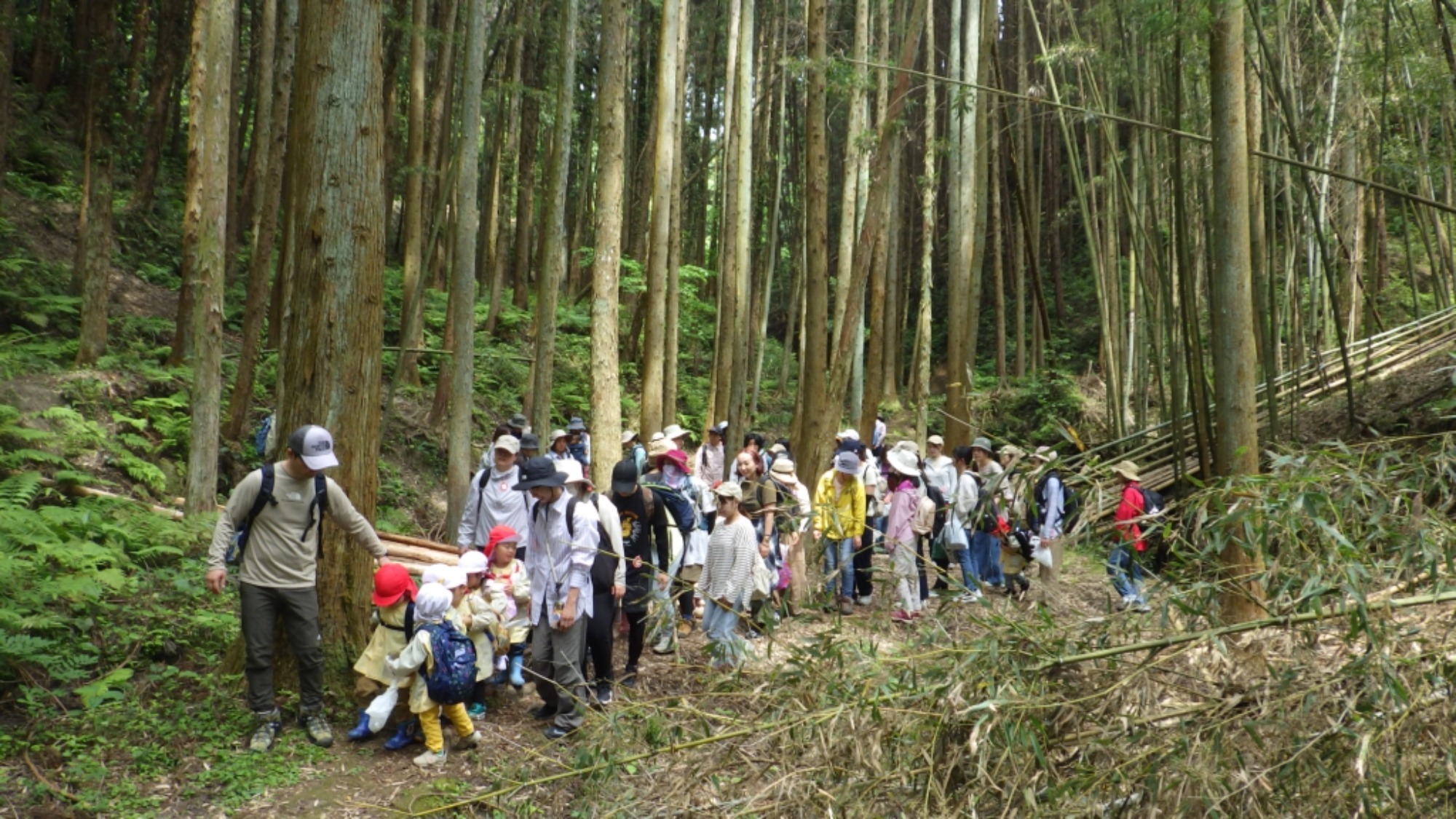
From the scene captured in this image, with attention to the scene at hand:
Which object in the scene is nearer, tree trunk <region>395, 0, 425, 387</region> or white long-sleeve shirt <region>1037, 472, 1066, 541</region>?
white long-sleeve shirt <region>1037, 472, 1066, 541</region>

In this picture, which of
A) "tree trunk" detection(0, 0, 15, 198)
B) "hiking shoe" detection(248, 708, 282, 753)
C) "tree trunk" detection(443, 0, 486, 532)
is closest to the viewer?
"hiking shoe" detection(248, 708, 282, 753)

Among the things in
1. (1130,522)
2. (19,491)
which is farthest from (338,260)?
(1130,522)

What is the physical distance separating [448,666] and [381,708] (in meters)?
0.45

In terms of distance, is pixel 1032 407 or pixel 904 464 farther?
pixel 1032 407

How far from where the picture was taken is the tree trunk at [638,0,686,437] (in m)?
11.1

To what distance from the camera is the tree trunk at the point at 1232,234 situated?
5.89 metres

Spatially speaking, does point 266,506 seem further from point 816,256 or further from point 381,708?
point 816,256

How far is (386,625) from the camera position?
531 centimetres

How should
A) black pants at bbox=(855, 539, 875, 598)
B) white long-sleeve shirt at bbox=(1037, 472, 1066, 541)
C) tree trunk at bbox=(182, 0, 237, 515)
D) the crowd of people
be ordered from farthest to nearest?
black pants at bbox=(855, 539, 875, 598)
tree trunk at bbox=(182, 0, 237, 515)
white long-sleeve shirt at bbox=(1037, 472, 1066, 541)
the crowd of people

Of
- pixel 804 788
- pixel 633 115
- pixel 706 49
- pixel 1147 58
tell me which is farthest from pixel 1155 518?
pixel 706 49

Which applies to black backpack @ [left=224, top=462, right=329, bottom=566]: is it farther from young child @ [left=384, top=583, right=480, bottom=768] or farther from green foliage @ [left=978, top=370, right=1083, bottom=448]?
green foliage @ [left=978, top=370, right=1083, bottom=448]

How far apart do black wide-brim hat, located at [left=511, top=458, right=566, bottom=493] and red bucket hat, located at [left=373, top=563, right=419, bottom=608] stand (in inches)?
29.8

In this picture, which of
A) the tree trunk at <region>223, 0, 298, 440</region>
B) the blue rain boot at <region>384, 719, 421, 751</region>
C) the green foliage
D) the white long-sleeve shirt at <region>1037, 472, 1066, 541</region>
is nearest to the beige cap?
the blue rain boot at <region>384, 719, 421, 751</region>

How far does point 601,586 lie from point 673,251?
8314 millimetres
